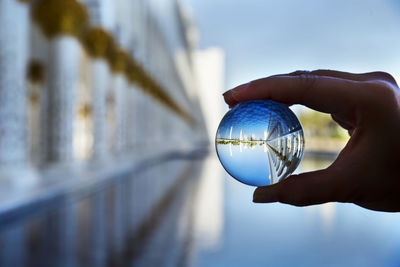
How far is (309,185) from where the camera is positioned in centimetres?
79

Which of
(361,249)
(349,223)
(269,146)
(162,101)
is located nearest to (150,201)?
(349,223)

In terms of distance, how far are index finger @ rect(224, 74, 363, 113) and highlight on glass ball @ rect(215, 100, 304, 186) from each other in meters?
0.03

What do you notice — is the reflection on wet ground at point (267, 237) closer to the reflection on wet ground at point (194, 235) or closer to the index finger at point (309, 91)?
the reflection on wet ground at point (194, 235)

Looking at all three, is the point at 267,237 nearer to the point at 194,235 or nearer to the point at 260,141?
the point at 194,235

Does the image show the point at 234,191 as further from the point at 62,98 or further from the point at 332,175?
the point at 332,175

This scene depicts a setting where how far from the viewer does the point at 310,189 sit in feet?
Result: 2.59

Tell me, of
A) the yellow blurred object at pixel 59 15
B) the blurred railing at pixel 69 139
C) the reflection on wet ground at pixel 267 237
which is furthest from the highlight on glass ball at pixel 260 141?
the yellow blurred object at pixel 59 15

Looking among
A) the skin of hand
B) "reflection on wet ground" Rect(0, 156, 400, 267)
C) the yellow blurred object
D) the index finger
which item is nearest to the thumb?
the skin of hand

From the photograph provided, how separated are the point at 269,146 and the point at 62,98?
7.35 metres

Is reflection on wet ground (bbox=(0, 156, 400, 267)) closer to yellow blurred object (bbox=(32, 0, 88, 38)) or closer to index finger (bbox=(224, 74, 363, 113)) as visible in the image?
index finger (bbox=(224, 74, 363, 113))

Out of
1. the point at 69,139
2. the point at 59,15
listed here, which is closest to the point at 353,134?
the point at 69,139

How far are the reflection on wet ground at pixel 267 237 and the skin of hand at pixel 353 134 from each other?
2147 millimetres

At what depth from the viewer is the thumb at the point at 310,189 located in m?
0.78

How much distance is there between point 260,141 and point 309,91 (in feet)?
0.45
